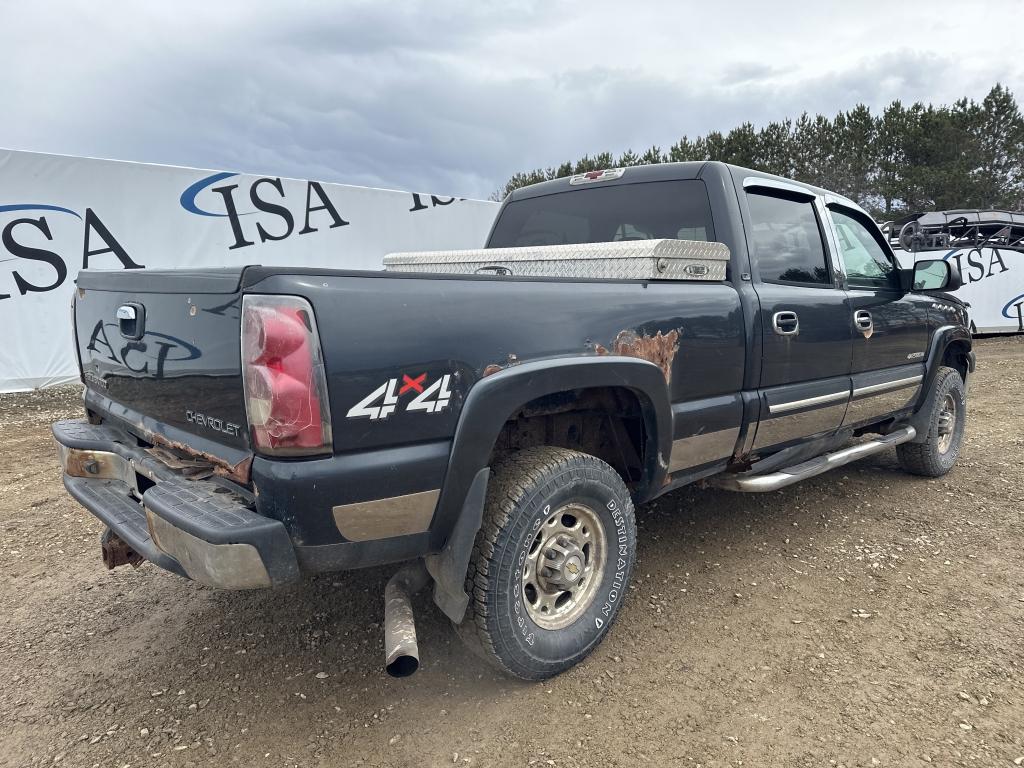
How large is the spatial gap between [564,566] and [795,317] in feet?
5.62

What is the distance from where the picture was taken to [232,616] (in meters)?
2.83

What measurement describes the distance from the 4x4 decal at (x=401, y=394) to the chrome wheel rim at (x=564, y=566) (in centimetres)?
64

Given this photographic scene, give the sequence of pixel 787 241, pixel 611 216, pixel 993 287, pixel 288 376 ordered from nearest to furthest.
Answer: pixel 288 376 → pixel 787 241 → pixel 611 216 → pixel 993 287

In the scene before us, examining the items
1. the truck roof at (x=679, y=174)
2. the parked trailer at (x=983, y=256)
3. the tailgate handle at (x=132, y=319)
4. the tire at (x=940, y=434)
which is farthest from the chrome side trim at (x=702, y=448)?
the parked trailer at (x=983, y=256)

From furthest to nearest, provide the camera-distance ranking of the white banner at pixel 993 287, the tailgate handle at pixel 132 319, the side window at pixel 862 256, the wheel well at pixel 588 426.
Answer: the white banner at pixel 993 287
the side window at pixel 862 256
the wheel well at pixel 588 426
the tailgate handle at pixel 132 319

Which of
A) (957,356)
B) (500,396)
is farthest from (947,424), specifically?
(500,396)

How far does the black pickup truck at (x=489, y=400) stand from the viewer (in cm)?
175

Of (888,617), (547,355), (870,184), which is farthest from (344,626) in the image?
(870,184)

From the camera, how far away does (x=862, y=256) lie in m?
3.92

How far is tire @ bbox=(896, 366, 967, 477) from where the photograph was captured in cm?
452

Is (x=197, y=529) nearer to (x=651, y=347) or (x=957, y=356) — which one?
(x=651, y=347)

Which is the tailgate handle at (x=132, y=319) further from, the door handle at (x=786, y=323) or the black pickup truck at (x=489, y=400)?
the door handle at (x=786, y=323)

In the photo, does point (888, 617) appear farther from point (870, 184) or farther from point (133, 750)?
point (870, 184)

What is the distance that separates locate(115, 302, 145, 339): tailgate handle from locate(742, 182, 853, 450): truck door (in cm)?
249
